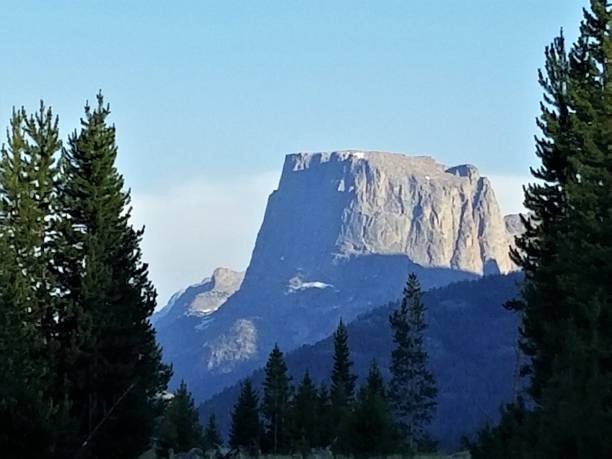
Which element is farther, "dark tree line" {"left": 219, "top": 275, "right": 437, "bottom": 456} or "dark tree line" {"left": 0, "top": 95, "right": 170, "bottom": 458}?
"dark tree line" {"left": 219, "top": 275, "right": 437, "bottom": 456}

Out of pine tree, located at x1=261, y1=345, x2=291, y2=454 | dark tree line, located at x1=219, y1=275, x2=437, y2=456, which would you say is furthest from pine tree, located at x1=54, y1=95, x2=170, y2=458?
pine tree, located at x1=261, y1=345, x2=291, y2=454

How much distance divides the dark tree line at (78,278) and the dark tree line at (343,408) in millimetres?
6247

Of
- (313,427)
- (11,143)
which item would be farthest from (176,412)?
(11,143)

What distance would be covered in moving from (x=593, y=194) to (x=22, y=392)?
1550 centimetres

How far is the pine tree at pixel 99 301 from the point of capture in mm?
41125

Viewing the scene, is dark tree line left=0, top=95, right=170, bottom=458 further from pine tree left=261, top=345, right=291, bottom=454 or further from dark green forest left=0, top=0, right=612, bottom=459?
pine tree left=261, top=345, right=291, bottom=454

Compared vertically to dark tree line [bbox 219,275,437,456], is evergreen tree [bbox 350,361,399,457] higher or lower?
lower

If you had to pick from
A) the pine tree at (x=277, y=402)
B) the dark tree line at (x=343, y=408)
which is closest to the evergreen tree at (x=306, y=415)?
the dark tree line at (x=343, y=408)

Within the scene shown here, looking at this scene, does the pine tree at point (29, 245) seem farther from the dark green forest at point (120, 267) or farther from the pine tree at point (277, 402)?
the pine tree at point (277, 402)

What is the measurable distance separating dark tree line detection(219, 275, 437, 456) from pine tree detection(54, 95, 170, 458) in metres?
5.97

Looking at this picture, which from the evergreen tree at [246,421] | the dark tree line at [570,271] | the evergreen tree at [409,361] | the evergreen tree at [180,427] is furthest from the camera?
the evergreen tree at [409,361]

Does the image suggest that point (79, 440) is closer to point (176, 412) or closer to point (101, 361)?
point (101, 361)

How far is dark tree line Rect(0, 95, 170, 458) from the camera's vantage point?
40.7 meters

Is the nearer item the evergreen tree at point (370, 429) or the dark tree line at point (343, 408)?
the evergreen tree at point (370, 429)
